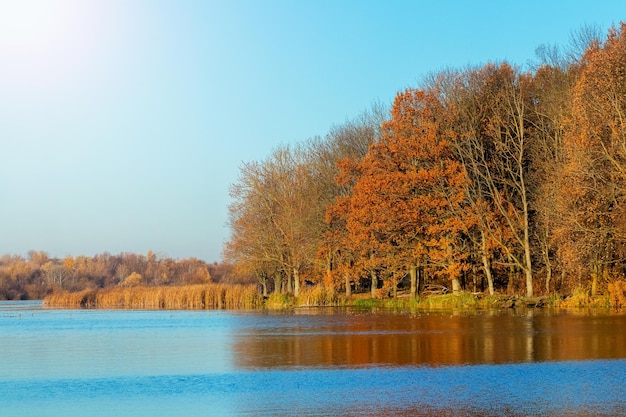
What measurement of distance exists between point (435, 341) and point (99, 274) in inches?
4236

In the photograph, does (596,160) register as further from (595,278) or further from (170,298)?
(170,298)

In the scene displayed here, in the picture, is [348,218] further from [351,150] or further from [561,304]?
[561,304]

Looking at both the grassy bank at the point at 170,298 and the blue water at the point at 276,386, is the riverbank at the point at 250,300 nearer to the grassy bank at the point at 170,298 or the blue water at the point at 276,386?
the grassy bank at the point at 170,298

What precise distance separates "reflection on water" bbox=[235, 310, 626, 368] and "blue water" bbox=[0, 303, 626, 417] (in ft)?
1.92

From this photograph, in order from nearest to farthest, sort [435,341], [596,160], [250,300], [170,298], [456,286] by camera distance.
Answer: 1. [435,341]
2. [596,160]
3. [456,286]
4. [250,300]
5. [170,298]

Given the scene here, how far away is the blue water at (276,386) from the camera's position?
567 inches

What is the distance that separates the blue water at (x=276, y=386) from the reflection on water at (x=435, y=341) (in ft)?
1.92

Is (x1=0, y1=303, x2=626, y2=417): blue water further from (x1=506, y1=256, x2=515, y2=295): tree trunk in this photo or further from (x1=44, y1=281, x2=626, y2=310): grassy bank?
(x1=506, y1=256, x2=515, y2=295): tree trunk

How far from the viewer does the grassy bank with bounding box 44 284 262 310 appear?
6231 centimetres

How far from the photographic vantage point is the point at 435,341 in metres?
26.2

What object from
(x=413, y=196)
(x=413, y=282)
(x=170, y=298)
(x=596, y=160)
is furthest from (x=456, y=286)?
(x=170, y=298)

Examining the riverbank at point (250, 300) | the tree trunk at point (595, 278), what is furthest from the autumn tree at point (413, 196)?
the tree trunk at point (595, 278)

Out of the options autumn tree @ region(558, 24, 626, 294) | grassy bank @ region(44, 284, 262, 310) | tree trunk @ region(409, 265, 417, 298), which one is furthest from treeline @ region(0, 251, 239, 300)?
autumn tree @ region(558, 24, 626, 294)

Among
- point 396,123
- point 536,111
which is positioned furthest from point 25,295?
point 536,111
